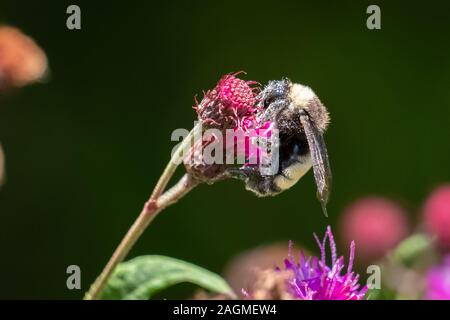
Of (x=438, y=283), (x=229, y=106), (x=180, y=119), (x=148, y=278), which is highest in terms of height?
(x=229, y=106)

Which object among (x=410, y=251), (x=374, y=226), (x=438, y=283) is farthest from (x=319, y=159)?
(x=374, y=226)

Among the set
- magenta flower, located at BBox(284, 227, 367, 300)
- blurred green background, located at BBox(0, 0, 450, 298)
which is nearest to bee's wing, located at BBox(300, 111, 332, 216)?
magenta flower, located at BBox(284, 227, 367, 300)

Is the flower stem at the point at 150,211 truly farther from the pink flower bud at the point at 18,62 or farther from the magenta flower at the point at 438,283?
the pink flower bud at the point at 18,62

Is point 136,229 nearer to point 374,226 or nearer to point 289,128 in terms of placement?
point 289,128
